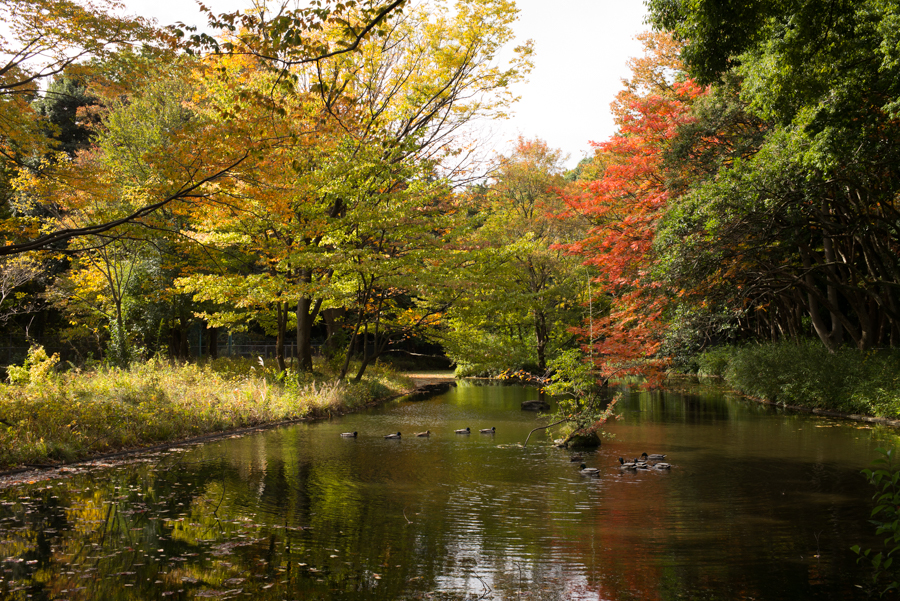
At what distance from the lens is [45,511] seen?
6.71 m

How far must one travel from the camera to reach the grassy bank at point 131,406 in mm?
9477

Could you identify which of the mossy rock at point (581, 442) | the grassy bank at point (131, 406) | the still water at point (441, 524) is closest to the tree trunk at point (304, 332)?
the grassy bank at point (131, 406)

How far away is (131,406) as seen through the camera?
1152 centimetres

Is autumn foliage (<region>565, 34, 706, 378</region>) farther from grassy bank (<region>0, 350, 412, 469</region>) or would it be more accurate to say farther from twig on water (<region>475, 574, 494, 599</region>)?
twig on water (<region>475, 574, 494, 599</region>)

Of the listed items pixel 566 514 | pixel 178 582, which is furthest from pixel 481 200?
pixel 178 582

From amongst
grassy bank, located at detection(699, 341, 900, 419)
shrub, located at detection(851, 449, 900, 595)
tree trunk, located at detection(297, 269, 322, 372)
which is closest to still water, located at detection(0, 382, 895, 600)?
shrub, located at detection(851, 449, 900, 595)

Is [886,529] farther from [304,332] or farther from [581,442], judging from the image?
[304,332]

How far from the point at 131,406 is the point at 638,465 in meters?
8.71

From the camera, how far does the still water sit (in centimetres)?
487

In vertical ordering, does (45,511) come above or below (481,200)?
below

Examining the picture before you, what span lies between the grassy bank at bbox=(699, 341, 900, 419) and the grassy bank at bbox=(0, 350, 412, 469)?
1259 centimetres

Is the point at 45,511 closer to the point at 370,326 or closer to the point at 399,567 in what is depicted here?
the point at 399,567

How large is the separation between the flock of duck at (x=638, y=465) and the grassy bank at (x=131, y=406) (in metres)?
7.20

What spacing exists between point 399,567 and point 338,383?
44.8ft
